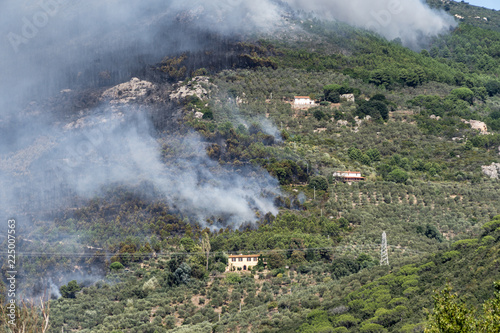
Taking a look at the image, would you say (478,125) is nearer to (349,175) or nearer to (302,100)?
(302,100)

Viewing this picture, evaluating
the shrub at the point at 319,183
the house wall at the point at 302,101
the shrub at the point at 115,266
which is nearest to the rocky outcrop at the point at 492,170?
the shrub at the point at 319,183

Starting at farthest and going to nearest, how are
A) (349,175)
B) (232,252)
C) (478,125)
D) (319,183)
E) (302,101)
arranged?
1. (302,101)
2. (478,125)
3. (349,175)
4. (319,183)
5. (232,252)

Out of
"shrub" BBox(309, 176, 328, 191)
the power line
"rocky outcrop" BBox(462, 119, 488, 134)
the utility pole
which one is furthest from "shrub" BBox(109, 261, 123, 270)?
"rocky outcrop" BBox(462, 119, 488, 134)

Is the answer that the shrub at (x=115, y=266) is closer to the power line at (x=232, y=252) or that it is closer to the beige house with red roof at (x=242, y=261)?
the power line at (x=232, y=252)

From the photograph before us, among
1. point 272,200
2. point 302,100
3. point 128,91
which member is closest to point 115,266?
point 272,200

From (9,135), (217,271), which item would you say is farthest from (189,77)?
(217,271)

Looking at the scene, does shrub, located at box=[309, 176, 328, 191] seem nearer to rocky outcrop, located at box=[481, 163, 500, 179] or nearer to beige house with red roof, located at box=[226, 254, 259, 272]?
beige house with red roof, located at box=[226, 254, 259, 272]

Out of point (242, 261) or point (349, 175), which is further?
point (349, 175)

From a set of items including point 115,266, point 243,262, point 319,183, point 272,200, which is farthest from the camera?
point 319,183
